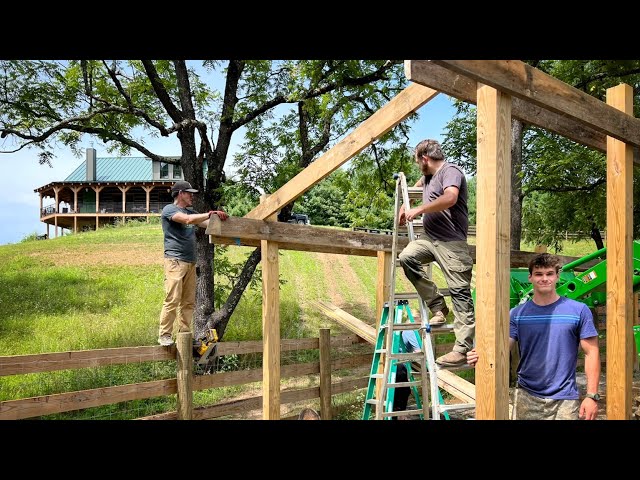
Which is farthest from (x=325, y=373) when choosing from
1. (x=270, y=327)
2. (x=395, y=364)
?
(x=395, y=364)

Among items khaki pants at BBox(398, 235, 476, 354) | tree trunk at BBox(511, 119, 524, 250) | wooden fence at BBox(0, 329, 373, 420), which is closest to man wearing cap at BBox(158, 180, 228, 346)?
wooden fence at BBox(0, 329, 373, 420)

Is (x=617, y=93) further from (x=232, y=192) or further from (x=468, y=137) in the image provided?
(x=468, y=137)

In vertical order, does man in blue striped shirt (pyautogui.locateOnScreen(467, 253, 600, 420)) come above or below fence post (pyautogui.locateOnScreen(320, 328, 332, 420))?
above

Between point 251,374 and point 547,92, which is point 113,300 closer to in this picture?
point 251,374

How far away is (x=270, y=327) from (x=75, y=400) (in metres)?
2.17

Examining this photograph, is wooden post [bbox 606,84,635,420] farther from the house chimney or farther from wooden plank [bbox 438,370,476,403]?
the house chimney

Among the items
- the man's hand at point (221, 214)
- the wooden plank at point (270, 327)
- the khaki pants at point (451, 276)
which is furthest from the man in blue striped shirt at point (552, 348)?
the wooden plank at point (270, 327)

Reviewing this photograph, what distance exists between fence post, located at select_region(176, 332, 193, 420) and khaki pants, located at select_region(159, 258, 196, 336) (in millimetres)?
135

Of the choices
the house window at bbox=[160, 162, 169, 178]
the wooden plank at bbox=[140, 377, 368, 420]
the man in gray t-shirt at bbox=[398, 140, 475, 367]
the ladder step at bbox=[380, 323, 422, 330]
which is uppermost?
the house window at bbox=[160, 162, 169, 178]

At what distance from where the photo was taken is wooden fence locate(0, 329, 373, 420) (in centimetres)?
593

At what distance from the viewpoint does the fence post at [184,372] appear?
6802 mm

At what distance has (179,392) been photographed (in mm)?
7012
